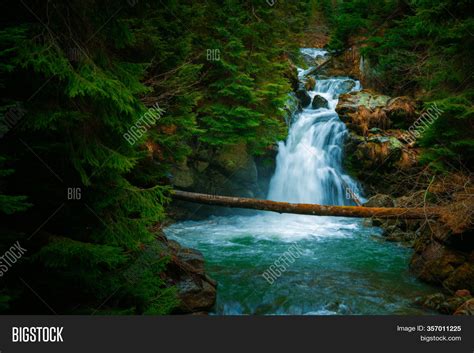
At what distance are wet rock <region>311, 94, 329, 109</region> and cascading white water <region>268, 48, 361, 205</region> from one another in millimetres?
1057

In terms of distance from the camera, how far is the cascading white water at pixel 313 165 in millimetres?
16000

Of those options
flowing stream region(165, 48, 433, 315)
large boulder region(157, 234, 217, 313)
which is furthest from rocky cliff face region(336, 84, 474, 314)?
large boulder region(157, 234, 217, 313)

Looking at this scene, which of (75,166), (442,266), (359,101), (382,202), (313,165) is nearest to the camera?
(75,166)

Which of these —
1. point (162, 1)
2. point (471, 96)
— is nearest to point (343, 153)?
point (471, 96)

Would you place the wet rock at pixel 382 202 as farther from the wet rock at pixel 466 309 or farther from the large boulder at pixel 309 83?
the large boulder at pixel 309 83

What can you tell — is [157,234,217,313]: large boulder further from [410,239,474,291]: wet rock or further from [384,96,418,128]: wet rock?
[384,96,418,128]: wet rock

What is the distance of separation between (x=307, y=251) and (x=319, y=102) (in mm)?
11946

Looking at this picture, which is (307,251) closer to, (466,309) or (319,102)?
(466,309)

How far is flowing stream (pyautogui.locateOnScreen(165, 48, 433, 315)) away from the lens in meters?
7.00

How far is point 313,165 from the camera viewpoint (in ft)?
54.9

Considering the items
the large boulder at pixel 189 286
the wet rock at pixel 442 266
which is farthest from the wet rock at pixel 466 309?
the large boulder at pixel 189 286

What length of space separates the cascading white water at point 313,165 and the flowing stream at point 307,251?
0.05 meters

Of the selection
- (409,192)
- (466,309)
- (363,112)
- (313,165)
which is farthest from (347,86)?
(466,309)

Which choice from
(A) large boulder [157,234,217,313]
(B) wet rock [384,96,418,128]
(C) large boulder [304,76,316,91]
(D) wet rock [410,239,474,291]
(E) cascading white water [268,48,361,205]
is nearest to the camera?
(A) large boulder [157,234,217,313]
